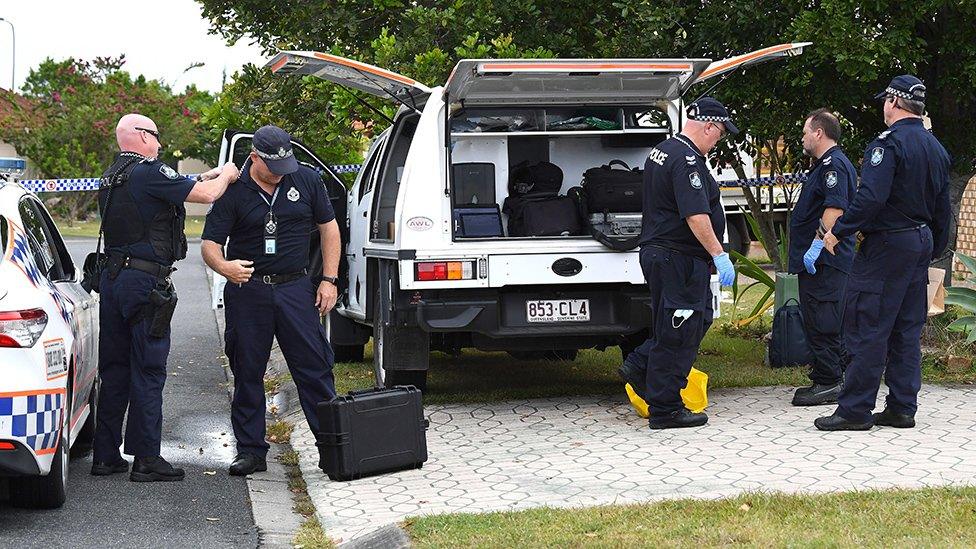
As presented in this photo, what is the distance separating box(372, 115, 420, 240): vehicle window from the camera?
957 centimetres

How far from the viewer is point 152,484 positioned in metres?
7.00

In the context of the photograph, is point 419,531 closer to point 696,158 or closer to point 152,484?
point 152,484

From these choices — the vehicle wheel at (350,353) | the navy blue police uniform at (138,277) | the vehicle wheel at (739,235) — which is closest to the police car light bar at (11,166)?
the navy blue police uniform at (138,277)

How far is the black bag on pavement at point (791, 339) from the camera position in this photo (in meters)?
9.98

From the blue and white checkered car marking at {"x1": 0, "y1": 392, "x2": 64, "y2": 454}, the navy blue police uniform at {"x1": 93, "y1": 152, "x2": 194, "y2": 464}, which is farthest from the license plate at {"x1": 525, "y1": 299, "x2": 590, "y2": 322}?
the blue and white checkered car marking at {"x1": 0, "y1": 392, "x2": 64, "y2": 454}

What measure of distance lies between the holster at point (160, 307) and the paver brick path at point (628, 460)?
1.10m

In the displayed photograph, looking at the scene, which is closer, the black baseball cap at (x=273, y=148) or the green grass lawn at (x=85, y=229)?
the black baseball cap at (x=273, y=148)

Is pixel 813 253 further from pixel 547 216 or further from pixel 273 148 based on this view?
pixel 273 148

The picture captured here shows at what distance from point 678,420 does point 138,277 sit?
3153 millimetres

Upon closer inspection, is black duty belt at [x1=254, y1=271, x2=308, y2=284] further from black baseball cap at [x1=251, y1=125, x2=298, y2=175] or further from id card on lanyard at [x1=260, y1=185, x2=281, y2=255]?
black baseball cap at [x1=251, y1=125, x2=298, y2=175]

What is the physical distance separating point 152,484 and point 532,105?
3.59 meters

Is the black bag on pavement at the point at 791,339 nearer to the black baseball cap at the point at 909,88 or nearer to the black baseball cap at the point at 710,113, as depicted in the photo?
the black baseball cap at the point at 710,113

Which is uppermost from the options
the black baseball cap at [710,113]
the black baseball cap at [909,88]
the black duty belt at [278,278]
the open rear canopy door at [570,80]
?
the open rear canopy door at [570,80]

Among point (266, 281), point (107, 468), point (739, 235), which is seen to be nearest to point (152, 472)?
point (107, 468)
